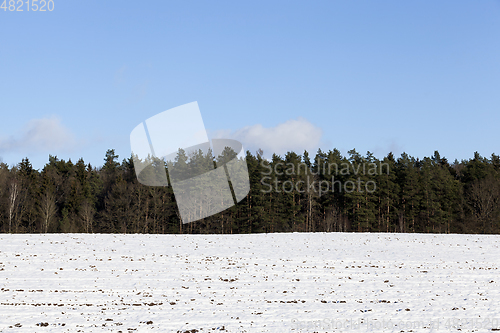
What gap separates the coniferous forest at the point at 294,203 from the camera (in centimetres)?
5362

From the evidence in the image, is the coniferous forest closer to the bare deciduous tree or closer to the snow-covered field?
the bare deciduous tree

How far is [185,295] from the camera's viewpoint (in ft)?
51.8

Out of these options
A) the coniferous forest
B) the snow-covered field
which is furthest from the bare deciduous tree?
the snow-covered field

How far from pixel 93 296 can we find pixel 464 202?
55158 millimetres

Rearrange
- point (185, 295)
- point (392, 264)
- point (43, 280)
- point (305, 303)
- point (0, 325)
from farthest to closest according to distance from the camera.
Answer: point (392, 264) → point (43, 280) → point (185, 295) → point (305, 303) → point (0, 325)

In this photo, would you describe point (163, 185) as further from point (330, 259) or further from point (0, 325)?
point (0, 325)

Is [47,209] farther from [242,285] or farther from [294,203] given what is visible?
[242,285]

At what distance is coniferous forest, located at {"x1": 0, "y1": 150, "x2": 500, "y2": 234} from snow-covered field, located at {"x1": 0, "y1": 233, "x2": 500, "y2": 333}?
78.4ft

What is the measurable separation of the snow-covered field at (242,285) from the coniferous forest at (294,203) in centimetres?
2388

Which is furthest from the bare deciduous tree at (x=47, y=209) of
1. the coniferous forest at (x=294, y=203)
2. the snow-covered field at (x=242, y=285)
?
the snow-covered field at (x=242, y=285)

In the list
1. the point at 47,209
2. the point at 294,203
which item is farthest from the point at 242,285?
the point at 47,209

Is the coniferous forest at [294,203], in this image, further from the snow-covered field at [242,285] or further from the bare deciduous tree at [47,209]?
the snow-covered field at [242,285]

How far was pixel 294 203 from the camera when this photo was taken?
5494cm

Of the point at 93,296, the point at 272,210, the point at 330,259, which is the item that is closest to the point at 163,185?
the point at 272,210
